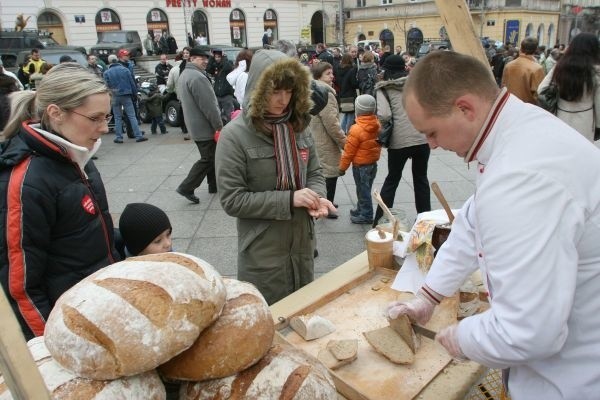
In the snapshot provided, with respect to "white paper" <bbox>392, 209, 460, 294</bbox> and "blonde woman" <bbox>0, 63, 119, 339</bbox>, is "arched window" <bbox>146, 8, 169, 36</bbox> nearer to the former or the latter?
"blonde woman" <bbox>0, 63, 119, 339</bbox>

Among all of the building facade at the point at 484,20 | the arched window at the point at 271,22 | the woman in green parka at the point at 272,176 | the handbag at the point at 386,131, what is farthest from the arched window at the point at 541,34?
the woman in green parka at the point at 272,176

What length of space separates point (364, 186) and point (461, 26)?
3.59 metres

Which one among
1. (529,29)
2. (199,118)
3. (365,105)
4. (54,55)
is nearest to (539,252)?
(365,105)

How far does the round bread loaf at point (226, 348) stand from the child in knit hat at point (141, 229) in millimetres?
1255

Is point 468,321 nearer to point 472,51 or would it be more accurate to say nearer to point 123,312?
point 123,312

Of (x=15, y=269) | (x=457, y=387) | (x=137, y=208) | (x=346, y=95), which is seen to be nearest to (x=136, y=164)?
(x=346, y=95)

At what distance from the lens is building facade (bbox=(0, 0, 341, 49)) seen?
33000 mm

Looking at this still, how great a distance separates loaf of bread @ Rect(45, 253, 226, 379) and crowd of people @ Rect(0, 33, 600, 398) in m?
0.78

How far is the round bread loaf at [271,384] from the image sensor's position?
3.90 ft

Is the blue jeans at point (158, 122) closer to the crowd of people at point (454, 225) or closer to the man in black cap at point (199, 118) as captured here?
the man in black cap at point (199, 118)

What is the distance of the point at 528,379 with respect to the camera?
1.38m

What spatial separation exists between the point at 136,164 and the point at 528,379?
8.55 m

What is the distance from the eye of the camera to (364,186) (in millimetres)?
5637

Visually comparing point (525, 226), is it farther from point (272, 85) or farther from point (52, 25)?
point (52, 25)
